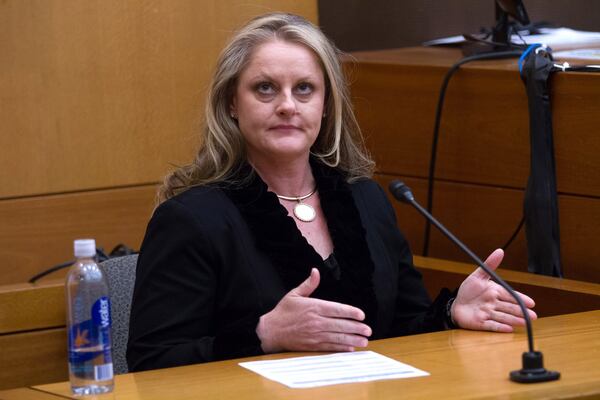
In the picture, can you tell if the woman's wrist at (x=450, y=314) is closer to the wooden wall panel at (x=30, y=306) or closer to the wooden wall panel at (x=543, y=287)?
the wooden wall panel at (x=543, y=287)

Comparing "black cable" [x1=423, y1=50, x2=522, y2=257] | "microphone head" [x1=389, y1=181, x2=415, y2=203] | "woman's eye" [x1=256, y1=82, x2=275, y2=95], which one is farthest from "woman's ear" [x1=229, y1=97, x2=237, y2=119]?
"black cable" [x1=423, y1=50, x2=522, y2=257]

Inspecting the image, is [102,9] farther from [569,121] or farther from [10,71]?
[569,121]

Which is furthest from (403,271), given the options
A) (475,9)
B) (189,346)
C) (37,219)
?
(475,9)

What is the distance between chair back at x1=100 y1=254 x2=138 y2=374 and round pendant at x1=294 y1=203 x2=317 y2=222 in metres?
0.50

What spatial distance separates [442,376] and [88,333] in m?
0.64

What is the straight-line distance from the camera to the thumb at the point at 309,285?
240 cm

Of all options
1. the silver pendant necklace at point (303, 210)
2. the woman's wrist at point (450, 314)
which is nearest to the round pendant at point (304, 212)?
the silver pendant necklace at point (303, 210)

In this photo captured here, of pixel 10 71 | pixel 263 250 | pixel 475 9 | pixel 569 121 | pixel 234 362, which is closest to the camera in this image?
pixel 234 362

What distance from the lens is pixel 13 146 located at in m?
3.89

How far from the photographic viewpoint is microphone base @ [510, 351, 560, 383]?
7.13 feet

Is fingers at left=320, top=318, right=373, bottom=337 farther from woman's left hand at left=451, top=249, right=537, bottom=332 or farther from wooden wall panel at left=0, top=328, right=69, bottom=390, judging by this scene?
wooden wall panel at left=0, top=328, right=69, bottom=390

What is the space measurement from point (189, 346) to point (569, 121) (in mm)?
1482

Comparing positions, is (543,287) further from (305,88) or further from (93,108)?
(93,108)

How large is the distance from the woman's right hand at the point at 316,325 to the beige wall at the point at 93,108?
1603mm
